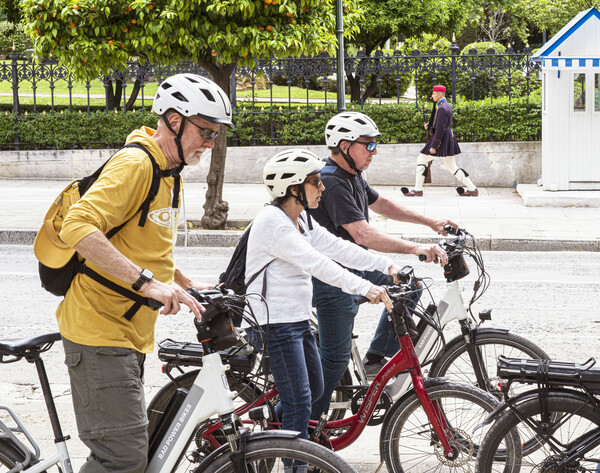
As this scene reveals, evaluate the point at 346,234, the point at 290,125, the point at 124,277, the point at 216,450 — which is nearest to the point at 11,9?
the point at 290,125

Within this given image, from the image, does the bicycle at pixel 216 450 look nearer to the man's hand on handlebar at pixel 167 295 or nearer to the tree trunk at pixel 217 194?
the man's hand on handlebar at pixel 167 295

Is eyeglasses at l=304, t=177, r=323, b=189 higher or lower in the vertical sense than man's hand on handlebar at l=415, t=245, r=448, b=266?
higher

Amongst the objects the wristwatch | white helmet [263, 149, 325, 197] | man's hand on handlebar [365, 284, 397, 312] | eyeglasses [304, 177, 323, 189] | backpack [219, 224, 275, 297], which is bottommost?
man's hand on handlebar [365, 284, 397, 312]

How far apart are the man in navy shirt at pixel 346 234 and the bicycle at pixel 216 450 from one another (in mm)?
1210

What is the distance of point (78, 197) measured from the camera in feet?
11.5

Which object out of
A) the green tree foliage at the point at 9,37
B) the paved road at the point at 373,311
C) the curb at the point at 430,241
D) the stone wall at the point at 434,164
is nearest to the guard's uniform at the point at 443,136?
the stone wall at the point at 434,164

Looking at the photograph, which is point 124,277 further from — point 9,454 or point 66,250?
point 9,454

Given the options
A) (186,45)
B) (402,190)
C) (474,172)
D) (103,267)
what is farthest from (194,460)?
(474,172)

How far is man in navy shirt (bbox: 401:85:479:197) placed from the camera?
51.2 feet

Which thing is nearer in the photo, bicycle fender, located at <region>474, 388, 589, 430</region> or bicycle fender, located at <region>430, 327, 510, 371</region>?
bicycle fender, located at <region>474, 388, 589, 430</region>

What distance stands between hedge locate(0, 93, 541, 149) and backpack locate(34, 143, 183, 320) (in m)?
13.7

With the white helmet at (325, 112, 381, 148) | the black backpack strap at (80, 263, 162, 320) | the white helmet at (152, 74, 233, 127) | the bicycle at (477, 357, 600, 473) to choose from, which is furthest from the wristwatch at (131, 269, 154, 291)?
the white helmet at (325, 112, 381, 148)

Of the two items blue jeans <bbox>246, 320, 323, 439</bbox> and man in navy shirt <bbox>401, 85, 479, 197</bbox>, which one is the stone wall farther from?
blue jeans <bbox>246, 320, 323, 439</bbox>

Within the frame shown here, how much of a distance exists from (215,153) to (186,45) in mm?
1777
